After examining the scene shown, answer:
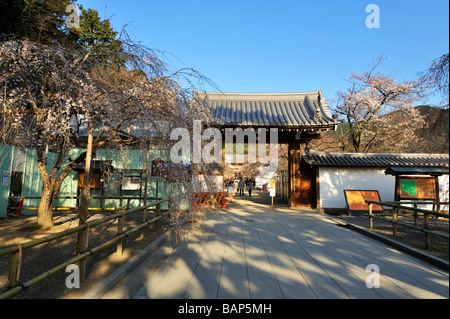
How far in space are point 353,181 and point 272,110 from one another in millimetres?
5769

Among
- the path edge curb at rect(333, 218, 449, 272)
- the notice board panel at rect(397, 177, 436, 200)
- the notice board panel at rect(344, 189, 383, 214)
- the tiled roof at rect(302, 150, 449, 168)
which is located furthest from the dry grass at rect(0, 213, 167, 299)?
the notice board panel at rect(397, 177, 436, 200)

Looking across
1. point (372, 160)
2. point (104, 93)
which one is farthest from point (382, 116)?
point (104, 93)

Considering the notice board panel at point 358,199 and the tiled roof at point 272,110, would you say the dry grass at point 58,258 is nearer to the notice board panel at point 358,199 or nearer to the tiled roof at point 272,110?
the tiled roof at point 272,110

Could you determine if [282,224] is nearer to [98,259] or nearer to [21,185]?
[98,259]

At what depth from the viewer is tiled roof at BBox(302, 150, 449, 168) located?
11773 millimetres

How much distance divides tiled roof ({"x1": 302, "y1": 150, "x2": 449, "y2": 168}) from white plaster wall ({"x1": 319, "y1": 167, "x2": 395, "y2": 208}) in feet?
1.28

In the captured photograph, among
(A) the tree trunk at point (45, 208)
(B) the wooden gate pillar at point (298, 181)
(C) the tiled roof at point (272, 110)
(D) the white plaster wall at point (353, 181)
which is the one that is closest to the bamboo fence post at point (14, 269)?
(A) the tree trunk at point (45, 208)

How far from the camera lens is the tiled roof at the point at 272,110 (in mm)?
10922

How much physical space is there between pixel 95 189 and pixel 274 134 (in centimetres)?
915

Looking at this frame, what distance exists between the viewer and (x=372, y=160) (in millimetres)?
12289

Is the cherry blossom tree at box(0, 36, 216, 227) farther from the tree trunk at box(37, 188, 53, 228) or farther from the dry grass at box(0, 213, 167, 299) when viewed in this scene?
the tree trunk at box(37, 188, 53, 228)

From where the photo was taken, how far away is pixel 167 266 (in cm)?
407

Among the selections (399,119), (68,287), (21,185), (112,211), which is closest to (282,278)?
(68,287)

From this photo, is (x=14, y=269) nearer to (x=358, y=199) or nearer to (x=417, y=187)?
(x=358, y=199)
